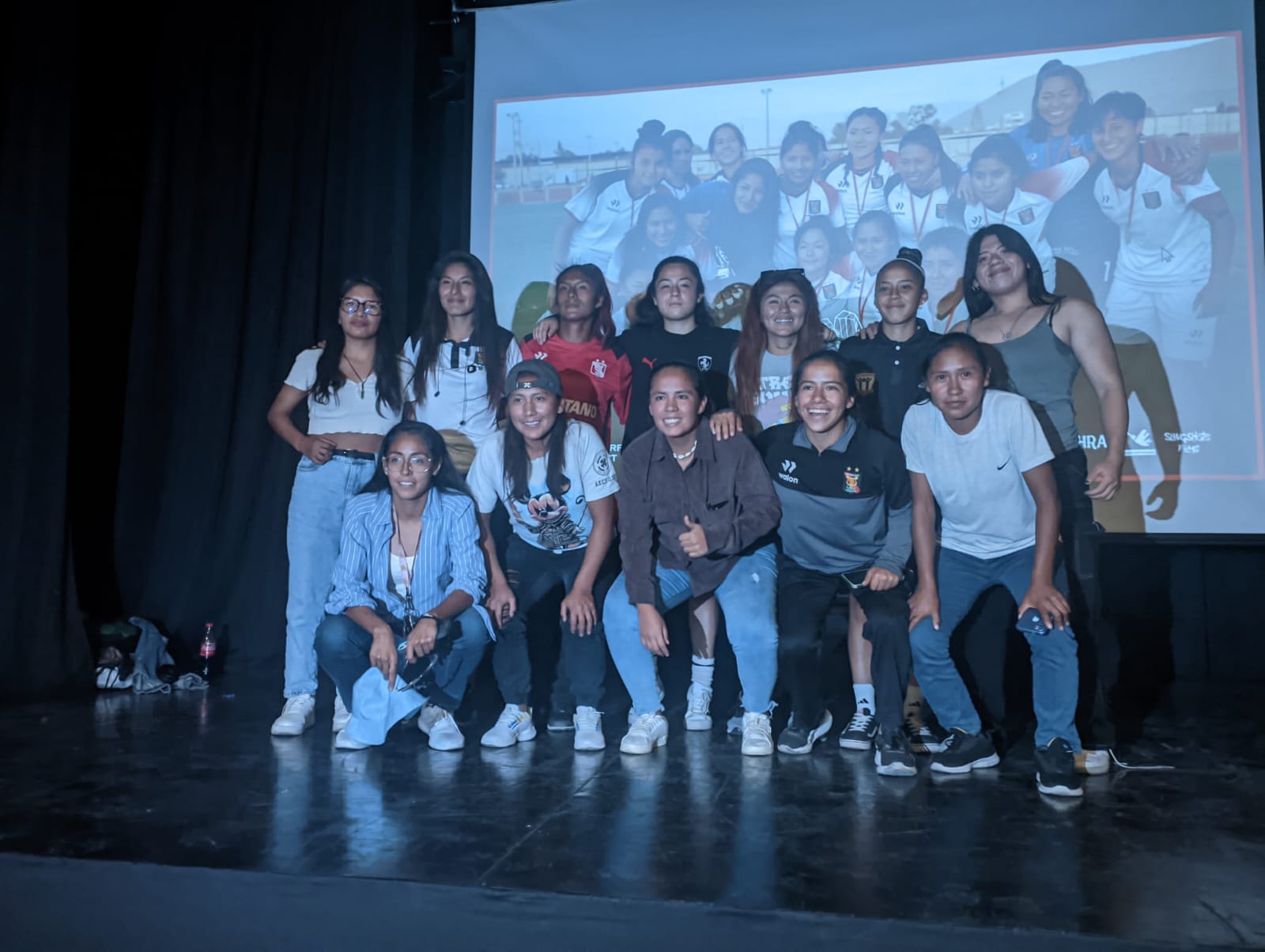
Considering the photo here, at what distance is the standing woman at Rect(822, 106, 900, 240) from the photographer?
339cm

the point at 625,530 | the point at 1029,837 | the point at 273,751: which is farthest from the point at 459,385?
the point at 1029,837

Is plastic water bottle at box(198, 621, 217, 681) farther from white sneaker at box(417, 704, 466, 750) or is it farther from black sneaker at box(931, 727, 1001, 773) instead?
black sneaker at box(931, 727, 1001, 773)

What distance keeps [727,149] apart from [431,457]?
1.65m

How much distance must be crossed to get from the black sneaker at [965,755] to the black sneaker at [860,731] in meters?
0.22

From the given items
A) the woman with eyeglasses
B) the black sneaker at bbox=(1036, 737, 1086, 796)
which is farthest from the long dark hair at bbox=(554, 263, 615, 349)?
the black sneaker at bbox=(1036, 737, 1086, 796)

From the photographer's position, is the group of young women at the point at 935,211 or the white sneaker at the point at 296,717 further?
the group of young women at the point at 935,211

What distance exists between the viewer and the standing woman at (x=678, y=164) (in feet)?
11.7

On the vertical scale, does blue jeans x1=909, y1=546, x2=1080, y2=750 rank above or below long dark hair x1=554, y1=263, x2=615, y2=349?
below

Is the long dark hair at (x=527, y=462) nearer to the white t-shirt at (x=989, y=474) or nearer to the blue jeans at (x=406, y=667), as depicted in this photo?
the blue jeans at (x=406, y=667)

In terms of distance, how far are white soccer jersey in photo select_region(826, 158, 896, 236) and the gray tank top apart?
2.43 feet

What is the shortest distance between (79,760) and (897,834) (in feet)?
6.45

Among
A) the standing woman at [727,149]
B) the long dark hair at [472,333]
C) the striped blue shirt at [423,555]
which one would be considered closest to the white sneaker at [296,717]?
the striped blue shirt at [423,555]

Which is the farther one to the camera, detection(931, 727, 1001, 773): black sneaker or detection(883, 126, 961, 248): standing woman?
detection(883, 126, 961, 248): standing woman

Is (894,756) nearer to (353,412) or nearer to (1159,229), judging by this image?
(353,412)
